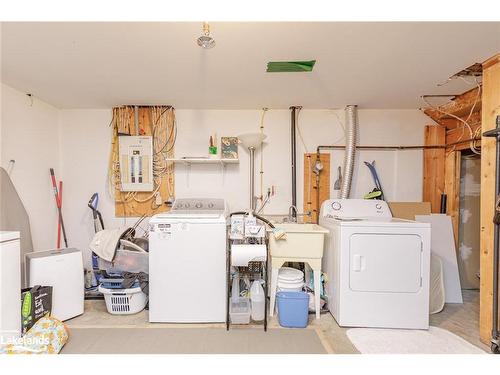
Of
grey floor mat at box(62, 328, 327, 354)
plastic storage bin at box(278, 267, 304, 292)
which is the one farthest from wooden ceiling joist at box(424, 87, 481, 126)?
grey floor mat at box(62, 328, 327, 354)

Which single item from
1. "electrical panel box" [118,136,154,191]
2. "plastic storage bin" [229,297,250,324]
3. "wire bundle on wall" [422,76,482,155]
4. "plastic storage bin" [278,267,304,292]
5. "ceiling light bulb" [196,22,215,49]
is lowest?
"plastic storage bin" [229,297,250,324]

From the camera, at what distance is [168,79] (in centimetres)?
241

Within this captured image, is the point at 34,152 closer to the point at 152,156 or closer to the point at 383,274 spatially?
the point at 152,156

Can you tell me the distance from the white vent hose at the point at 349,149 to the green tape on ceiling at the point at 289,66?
3.86 ft

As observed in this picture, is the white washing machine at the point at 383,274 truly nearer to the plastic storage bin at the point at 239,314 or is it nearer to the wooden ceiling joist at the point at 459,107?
the plastic storage bin at the point at 239,314

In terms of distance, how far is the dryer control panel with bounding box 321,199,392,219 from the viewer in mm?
2768

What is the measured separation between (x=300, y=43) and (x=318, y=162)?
1.70 meters

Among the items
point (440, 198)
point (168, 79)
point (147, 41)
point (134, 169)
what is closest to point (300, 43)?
point (147, 41)

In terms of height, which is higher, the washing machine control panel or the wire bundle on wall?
the wire bundle on wall

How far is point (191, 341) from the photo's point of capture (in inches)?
76.8

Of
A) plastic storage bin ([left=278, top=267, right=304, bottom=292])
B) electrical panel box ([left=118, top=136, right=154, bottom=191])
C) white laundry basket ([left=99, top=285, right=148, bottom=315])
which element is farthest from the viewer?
electrical panel box ([left=118, top=136, right=154, bottom=191])

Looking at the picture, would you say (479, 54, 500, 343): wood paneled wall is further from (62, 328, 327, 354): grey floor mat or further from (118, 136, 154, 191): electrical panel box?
(118, 136, 154, 191): electrical panel box

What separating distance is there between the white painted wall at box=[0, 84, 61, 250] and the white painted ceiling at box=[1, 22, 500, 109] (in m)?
0.21

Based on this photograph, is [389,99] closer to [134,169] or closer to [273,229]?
[273,229]
